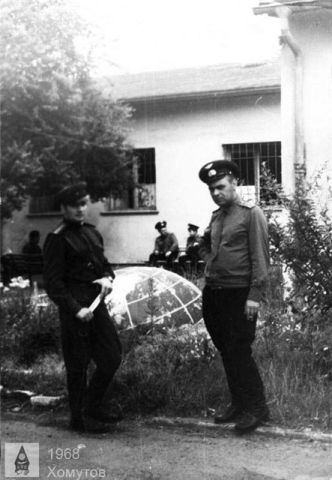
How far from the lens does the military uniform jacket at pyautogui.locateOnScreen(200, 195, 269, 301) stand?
5160mm

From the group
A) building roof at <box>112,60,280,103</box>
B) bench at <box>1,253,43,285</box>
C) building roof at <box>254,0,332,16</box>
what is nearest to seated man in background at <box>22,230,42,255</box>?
bench at <box>1,253,43,285</box>

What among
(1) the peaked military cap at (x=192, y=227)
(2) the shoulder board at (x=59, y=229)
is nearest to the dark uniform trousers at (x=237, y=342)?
(2) the shoulder board at (x=59, y=229)

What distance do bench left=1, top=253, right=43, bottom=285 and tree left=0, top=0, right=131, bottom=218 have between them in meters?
2.01

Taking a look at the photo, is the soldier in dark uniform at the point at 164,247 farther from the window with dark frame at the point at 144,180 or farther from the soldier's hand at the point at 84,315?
the soldier's hand at the point at 84,315

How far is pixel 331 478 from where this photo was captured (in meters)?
4.34

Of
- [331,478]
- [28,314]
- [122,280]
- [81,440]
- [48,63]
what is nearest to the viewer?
[331,478]

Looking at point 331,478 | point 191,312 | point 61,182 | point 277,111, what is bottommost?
point 331,478

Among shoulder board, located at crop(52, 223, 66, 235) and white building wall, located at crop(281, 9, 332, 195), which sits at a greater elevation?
white building wall, located at crop(281, 9, 332, 195)

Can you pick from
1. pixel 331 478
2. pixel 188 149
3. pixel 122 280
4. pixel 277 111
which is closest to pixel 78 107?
pixel 188 149

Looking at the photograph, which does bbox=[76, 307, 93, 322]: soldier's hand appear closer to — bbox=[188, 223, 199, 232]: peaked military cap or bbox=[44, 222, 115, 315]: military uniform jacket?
bbox=[44, 222, 115, 315]: military uniform jacket

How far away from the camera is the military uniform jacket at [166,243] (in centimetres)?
1668

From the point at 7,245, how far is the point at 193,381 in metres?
14.7

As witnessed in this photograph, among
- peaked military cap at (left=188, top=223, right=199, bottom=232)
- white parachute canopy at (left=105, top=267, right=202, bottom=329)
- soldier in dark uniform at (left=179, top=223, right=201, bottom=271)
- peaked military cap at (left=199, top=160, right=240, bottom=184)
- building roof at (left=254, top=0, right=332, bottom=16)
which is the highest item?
building roof at (left=254, top=0, right=332, bottom=16)

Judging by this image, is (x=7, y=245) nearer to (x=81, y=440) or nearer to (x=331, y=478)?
(x=81, y=440)
